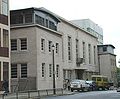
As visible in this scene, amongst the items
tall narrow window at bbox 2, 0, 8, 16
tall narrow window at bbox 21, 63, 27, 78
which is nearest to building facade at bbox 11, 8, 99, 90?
tall narrow window at bbox 21, 63, 27, 78

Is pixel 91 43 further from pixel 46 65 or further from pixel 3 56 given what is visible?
pixel 3 56

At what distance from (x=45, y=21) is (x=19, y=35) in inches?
219

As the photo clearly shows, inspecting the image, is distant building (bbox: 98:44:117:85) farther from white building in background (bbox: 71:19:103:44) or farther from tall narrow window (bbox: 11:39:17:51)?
tall narrow window (bbox: 11:39:17:51)

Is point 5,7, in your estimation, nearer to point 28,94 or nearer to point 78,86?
point 28,94

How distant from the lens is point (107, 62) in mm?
92250

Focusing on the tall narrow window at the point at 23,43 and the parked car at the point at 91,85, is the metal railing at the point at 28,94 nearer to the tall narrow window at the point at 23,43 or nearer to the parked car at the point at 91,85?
the tall narrow window at the point at 23,43

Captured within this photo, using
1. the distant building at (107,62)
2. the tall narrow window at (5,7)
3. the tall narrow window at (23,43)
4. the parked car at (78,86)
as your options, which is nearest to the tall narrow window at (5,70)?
the tall narrow window at (5,7)

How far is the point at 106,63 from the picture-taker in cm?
9181

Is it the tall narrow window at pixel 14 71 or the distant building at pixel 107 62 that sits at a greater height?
the distant building at pixel 107 62

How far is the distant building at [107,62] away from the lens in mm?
90875

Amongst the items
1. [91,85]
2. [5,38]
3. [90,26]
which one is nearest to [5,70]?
[5,38]

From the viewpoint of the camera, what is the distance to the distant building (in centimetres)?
9088

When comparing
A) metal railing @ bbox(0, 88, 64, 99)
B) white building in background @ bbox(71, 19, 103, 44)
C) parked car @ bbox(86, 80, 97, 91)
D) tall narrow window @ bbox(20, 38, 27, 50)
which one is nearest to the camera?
metal railing @ bbox(0, 88, 64, 99)

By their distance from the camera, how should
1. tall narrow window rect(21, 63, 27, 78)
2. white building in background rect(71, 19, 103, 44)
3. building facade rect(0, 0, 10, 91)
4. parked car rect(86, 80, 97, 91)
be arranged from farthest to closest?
white building in background rect(71, 19, 103, 44) → parked car rect(86, 80, 97, 91) → tall narrow window rect(21, 63, 27, 78) → building facade rect(0, 0, 10, 91)
